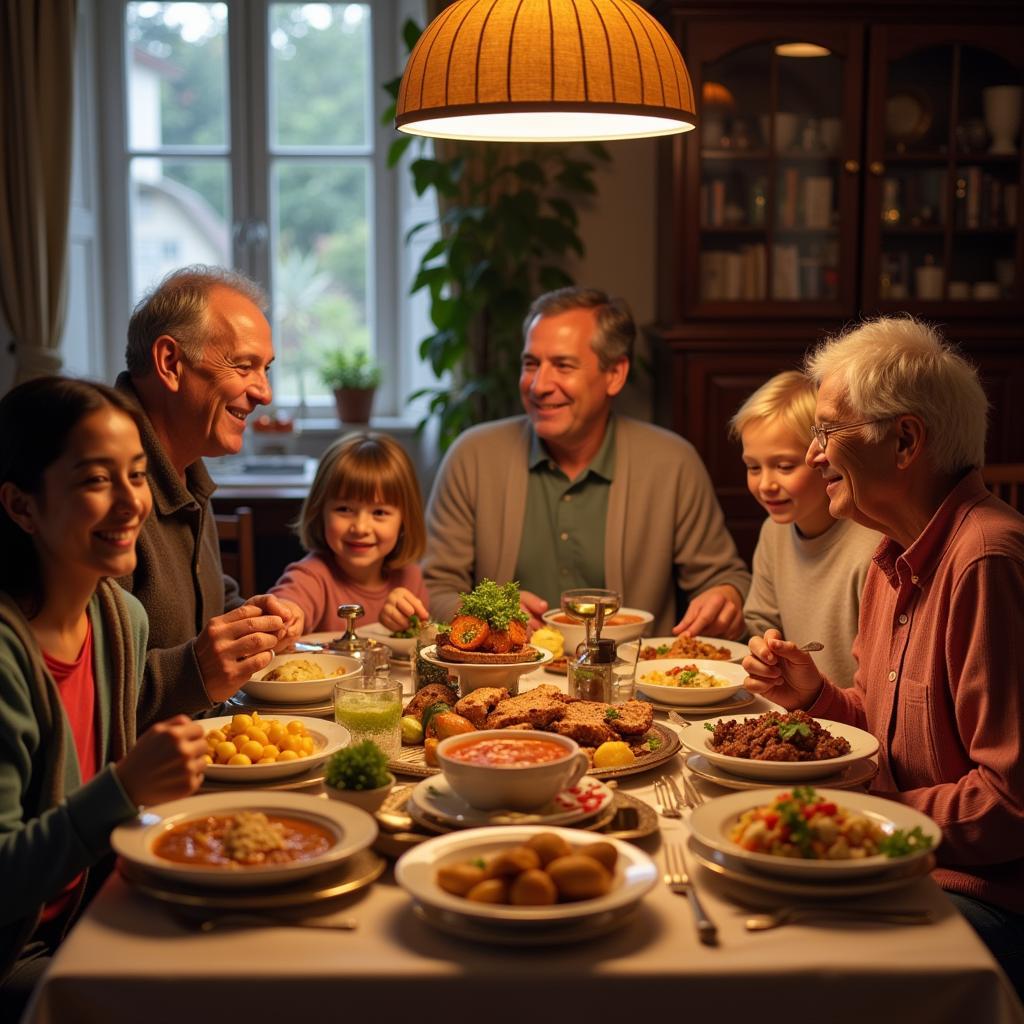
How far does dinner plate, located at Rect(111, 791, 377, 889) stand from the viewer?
1330mm

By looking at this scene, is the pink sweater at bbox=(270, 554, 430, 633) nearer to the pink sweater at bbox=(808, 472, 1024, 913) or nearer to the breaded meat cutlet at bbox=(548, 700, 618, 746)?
the breaded meat cutlet at bbox=(548, 700, 618, 746)

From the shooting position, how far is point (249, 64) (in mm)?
5160

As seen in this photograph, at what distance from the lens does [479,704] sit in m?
1.87

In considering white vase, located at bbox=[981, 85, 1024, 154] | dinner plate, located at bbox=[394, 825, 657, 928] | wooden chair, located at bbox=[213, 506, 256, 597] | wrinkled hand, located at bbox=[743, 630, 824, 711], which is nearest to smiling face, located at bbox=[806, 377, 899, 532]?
wrinkled hand, located at bbox=[743, 630, 824, 711]

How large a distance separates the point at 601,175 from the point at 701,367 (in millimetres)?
929

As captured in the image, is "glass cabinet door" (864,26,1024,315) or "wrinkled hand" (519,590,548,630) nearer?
"wrinkled hand" (519,590,548,630)

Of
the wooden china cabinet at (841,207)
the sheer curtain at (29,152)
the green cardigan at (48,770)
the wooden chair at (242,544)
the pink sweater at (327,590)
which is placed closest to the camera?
the green cardigan at (48,770)

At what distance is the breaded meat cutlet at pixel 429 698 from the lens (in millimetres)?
1953

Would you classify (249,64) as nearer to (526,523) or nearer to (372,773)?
(526,523)

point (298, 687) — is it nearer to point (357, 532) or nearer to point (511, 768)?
point (511, 768)

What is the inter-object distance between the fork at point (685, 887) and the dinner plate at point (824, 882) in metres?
0.03

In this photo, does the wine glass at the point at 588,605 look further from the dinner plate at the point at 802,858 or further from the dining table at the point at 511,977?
the dining table at the point at 511,977

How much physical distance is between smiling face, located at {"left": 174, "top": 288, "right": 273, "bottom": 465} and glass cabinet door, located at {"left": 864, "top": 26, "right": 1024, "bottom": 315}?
7.87 ft

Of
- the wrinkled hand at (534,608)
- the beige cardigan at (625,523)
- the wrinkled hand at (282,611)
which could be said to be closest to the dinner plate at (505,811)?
the wrinkled hand at (282,611)
